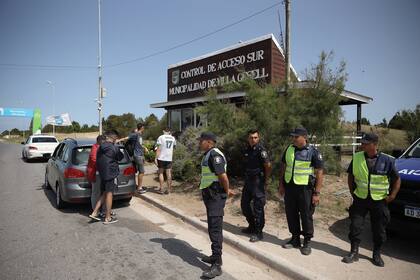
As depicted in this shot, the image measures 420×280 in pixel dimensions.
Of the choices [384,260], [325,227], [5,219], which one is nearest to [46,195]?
[5,219]

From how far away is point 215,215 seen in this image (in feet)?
14.0

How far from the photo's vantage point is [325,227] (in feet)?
19.4

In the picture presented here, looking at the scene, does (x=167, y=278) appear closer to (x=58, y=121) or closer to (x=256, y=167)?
(x=256, y=167)

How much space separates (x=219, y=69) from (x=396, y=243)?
14.0m

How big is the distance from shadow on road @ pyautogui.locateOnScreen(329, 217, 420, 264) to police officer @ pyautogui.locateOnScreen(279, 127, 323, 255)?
648mm

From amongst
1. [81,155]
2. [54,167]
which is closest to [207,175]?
[81,155]

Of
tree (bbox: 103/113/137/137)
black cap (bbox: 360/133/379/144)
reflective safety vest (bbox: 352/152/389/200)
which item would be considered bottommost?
reflective safety vest (bbox: 352/152/389/200)

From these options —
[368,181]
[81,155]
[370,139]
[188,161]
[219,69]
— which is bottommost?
[188,161]

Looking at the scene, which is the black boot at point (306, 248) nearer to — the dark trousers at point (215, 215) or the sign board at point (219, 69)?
the dark trousers at point (215, 215)

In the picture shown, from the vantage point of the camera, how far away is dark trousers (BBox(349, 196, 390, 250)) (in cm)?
434

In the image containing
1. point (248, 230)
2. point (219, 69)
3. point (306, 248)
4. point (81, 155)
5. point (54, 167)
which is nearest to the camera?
point (306, 248)

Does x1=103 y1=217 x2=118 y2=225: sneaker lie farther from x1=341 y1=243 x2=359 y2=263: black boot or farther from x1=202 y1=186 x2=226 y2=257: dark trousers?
x1=341 y1=243 x2=359 y2=263: black boot

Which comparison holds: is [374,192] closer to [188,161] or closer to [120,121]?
[188,161]

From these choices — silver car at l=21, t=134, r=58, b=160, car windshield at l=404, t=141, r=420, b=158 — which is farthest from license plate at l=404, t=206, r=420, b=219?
silver car at l=21, t=134, r=58, b=160
